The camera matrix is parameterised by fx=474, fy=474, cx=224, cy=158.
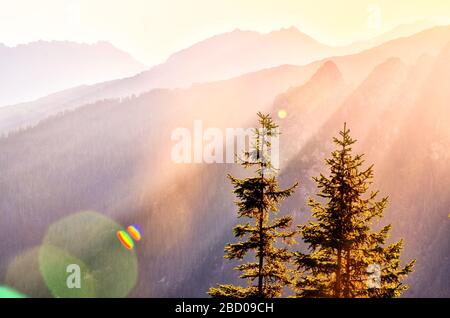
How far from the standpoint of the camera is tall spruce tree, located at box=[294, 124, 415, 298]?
62.2ft

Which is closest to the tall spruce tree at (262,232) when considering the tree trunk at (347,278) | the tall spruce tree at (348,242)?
the tall spruce tree at (348,242)

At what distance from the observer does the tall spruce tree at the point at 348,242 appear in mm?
18969

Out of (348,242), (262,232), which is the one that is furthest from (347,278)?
(262,232)

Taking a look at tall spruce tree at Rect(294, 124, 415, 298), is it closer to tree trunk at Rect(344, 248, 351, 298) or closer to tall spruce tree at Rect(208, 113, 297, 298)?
tree trunk at Rect(344, 248, 351, 298)

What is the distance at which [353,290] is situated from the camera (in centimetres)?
1925

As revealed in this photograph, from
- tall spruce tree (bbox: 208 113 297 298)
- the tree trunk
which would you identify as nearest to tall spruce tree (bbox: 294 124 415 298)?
the tree trunk

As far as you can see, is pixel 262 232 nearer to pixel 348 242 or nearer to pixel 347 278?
pixel 348 242

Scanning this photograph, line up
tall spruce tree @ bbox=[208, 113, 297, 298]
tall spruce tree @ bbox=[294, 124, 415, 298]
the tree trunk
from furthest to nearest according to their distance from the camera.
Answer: tall spruce tree @ bbox=[208, 113, 297, 298]
the tree trunk
tall spruce tree @ bbox=[294, 124, 415, 298]

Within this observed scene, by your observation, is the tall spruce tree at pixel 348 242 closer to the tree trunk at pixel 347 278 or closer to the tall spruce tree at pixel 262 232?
the tree trunk at pixel 347 278

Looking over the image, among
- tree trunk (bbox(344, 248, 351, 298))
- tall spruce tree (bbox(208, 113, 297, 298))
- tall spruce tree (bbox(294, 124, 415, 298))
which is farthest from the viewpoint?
tall spruce tree (bbox(208, 113, 297, 298))

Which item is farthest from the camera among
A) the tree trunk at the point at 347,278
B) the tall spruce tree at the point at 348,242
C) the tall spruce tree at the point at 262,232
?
the tall spruce tree at the point at 262,232
